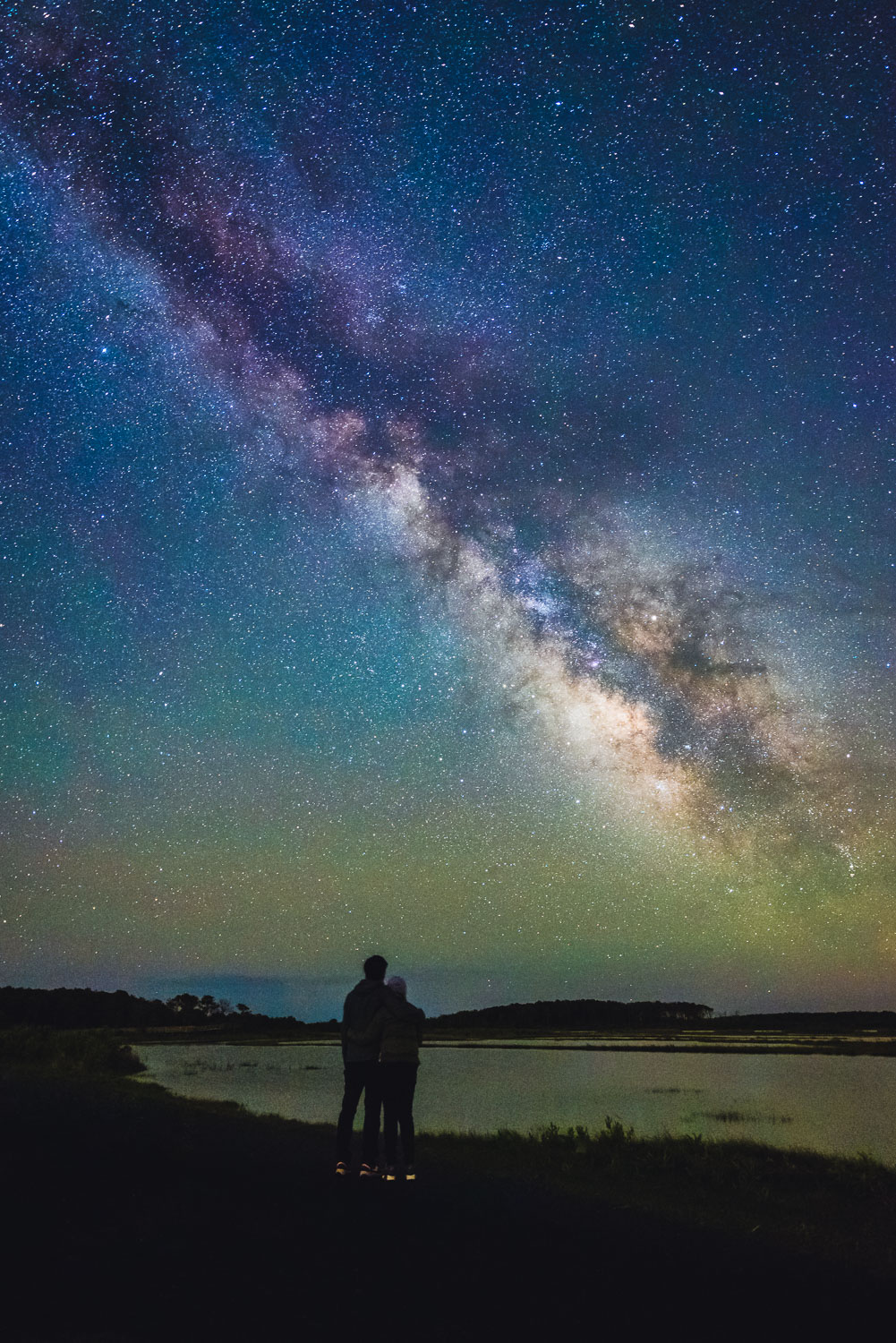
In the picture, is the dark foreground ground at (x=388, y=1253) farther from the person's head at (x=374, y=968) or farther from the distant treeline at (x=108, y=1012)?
the distant treeline at (x=108, y=1012)

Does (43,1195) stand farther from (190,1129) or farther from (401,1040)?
(190,1129)

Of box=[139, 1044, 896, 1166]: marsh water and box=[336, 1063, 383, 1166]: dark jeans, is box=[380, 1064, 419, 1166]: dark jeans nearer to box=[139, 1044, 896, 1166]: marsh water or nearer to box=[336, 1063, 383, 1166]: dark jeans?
box=[336, 1063, 383, 1166]: dark jeans

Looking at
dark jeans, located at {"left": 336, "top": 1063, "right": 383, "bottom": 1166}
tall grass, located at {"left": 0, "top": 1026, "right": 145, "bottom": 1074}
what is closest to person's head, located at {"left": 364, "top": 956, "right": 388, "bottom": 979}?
dark jeans, located at {"left": 336, "top": 1063, "right": 383, "bottom": 1166}

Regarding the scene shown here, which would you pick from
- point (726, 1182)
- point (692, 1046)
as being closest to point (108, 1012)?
point (692, 1046)

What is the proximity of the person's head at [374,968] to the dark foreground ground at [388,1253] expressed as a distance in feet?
7.17

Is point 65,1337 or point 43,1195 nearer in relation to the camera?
point 65,1337

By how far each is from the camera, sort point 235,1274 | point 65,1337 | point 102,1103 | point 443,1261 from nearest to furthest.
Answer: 1. point 65,1337
2. point 235,1274
3. point 443,1261
4. point 102,1103

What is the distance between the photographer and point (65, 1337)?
4.48 m

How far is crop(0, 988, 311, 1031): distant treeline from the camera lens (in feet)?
347

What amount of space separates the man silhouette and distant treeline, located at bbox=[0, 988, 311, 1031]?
253 ft

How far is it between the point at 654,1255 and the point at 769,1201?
521 cm

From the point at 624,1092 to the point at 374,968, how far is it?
31715 millimetres

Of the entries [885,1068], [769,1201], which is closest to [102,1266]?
[769,1201]

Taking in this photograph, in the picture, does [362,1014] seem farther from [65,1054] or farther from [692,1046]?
[692,1046]
